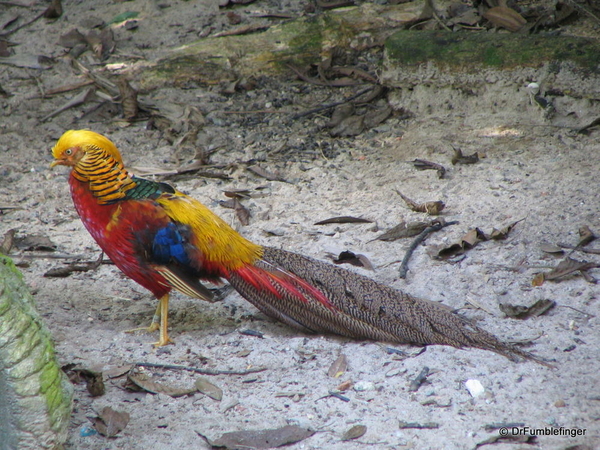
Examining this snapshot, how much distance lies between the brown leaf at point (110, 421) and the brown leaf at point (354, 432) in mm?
876

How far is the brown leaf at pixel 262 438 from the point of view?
256cm

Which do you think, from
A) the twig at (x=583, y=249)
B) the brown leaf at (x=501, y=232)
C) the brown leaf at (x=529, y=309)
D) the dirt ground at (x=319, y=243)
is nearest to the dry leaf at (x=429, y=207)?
the dirt ground at (x=319, y=243)

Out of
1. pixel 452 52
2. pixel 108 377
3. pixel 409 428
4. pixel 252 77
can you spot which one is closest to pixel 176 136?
pixel 252 77

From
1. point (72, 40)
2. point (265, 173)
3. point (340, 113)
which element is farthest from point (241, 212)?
point (72, 40)

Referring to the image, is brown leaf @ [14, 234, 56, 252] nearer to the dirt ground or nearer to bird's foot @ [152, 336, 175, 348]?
the dirt ground

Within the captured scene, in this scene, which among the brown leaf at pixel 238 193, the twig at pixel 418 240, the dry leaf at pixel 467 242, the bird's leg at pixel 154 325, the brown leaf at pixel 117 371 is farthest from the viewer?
the brown leaf at pixel 238 193

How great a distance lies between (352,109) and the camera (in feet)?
19.4

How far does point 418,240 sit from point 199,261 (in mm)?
1429

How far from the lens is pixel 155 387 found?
2.98 metres

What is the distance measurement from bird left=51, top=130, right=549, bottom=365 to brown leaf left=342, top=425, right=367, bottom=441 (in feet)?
2.21

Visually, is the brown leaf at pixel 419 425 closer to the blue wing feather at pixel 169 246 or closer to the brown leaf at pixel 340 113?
the blue wing feather at pixel 169 246

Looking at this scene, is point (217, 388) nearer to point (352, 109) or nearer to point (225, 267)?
point (225, 267)

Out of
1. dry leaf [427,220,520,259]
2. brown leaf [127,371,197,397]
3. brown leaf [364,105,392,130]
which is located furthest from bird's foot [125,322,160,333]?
brown leaf [364,105,392,130]

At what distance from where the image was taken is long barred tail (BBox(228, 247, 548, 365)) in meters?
3.15
